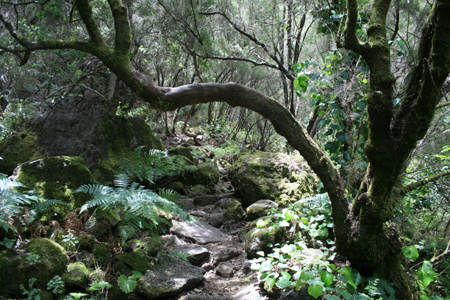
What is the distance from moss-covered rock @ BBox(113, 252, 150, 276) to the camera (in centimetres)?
260

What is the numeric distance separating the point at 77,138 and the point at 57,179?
138 centimetres

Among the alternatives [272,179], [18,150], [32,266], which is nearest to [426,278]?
[272,179]

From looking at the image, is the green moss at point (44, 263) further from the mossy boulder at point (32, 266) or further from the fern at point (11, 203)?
the fern at point (11, 203)

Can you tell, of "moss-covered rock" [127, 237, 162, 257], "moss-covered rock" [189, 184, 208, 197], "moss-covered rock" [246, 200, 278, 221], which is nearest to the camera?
"moss-covered rock" [127, 237, 162, 257]

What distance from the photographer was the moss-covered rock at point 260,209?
4.13m

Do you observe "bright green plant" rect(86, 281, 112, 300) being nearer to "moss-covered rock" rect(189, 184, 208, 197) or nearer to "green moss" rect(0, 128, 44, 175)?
"green moss" rect(0, 128, 44, 175)

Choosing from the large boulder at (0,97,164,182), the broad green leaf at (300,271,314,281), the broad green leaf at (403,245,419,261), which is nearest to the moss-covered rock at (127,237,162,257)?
the large boulder at (0,97,164,182)

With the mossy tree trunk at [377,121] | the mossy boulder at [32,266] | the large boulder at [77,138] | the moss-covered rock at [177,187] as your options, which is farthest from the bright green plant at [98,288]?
the moss-covered rock at [177,187]

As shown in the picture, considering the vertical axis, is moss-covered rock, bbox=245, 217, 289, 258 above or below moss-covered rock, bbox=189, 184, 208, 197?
below

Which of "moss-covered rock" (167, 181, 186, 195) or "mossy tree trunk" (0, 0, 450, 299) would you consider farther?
"moss-covered rock" (167, 181, 186, 195)

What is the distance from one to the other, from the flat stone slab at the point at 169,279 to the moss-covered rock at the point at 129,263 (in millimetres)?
97

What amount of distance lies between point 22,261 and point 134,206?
0.99 metres

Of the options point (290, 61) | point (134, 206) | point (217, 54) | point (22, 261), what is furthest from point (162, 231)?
point (290, 61)

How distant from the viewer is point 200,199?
16.7 ft
